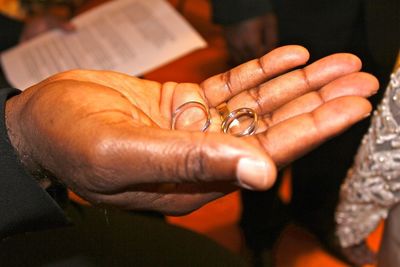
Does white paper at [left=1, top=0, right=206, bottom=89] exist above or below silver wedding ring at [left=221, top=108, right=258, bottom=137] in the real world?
below

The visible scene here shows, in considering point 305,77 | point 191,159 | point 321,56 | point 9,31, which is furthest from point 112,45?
point 191,159

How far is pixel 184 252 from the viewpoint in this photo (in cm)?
72

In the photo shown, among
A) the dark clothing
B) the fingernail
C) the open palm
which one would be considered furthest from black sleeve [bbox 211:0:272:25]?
the fingernail

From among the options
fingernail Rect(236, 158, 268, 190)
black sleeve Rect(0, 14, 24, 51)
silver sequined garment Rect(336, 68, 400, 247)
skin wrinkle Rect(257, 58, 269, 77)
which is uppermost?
fingernail Rect(236, 158, 268, 190)

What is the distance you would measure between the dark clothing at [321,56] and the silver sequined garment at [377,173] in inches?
5.9

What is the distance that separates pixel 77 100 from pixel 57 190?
0.17m

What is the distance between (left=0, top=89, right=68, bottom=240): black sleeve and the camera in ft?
1.92

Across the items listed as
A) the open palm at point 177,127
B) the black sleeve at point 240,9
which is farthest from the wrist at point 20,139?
the black sleeve at point 240,9

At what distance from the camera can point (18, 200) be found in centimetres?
60

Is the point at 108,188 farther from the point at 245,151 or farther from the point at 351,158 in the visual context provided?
the point at 351,158

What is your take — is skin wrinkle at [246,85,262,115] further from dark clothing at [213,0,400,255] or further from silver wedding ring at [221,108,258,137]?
dark clothing at [213,0,400,255]

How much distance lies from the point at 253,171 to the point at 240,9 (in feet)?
2.27

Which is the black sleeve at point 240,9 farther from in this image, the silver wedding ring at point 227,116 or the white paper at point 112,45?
the silver wedding ring at point 227,116

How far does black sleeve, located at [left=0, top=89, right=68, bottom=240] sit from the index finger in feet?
0.87
